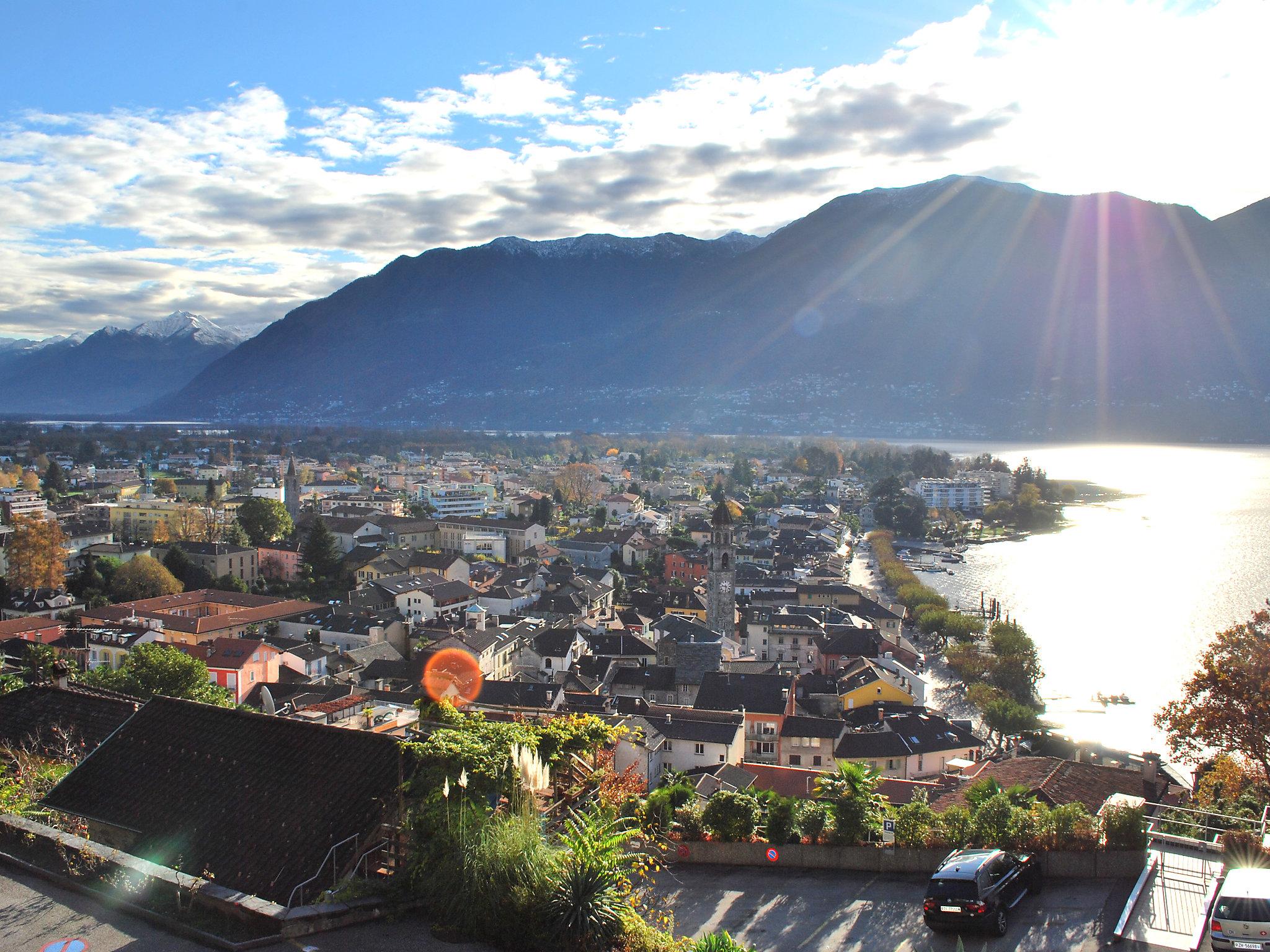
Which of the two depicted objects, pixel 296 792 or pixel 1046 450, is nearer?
pixel 296 792

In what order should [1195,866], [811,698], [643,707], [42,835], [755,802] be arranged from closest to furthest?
[42,835]
[1195,866]
[755,802]
[643,707]
[811,698]

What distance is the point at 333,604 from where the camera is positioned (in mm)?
39219

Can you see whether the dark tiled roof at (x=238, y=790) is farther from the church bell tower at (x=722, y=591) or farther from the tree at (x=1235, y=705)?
the church bell tower at (x=722, y=591)

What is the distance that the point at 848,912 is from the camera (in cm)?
755

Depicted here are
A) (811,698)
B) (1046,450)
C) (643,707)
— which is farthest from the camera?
(1046,450)

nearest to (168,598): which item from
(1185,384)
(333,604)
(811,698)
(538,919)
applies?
(333,604)

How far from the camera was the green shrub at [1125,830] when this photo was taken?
7785 millimetres

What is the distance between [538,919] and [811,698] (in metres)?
25.2

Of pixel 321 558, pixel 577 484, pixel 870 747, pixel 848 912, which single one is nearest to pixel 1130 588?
pixel 870 747

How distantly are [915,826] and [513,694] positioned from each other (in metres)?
18.1

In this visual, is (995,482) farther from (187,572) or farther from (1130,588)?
(187,572)

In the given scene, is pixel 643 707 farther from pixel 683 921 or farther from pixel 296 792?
pixel 296 792

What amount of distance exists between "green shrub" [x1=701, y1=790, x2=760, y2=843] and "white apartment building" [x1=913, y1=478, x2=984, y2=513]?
3632 inches

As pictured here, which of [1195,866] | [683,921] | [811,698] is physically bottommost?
[811,698]
